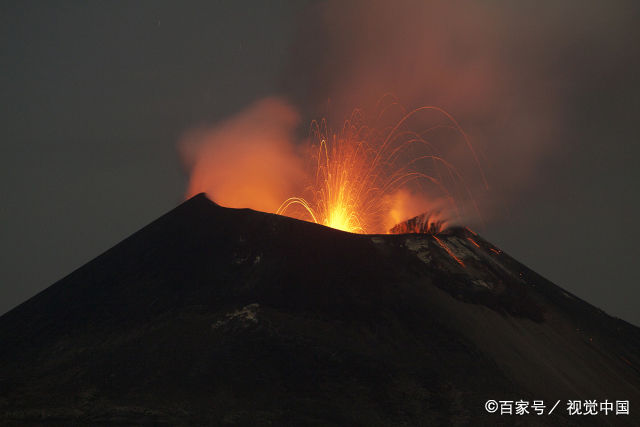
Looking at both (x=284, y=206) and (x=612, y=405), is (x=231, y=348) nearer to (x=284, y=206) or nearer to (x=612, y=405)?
(x=612, y=405)

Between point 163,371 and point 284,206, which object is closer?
point 163,371

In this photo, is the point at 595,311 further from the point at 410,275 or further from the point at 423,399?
the point at 423,399

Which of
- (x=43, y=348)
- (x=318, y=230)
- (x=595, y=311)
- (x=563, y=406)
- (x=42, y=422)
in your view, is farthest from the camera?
(x=595, y=311)

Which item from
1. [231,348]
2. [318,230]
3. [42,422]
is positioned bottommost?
[42,422]

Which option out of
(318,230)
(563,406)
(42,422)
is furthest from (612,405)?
(42,422)

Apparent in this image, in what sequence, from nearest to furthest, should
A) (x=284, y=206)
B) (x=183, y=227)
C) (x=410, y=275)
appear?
(x=410, y=275)
(x=183, y=227)
(x=284, y=206)

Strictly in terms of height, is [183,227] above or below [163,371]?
above
